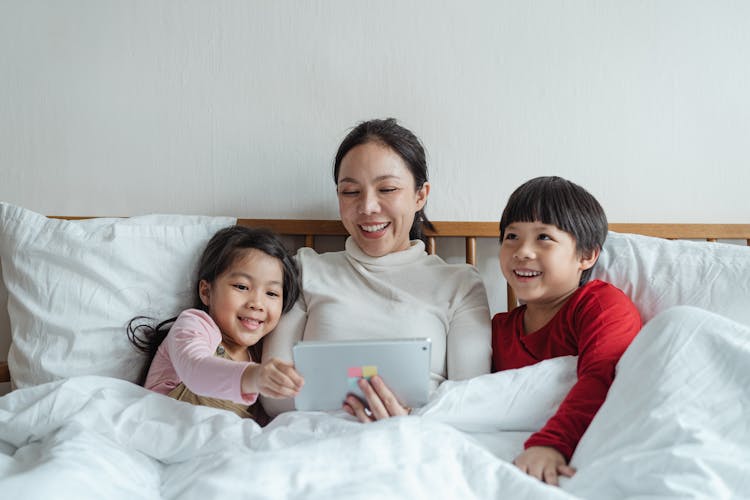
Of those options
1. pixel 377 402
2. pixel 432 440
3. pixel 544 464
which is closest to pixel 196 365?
pixel 377 402

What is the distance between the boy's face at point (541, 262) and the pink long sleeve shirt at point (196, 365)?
492 mm

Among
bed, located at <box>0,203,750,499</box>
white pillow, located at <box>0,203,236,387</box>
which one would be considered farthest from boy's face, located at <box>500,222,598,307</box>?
white pillow, located at <box>0,203,236,387</box>

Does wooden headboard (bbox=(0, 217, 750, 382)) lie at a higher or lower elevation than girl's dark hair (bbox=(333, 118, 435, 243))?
lower

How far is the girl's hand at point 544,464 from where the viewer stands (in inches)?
27.6

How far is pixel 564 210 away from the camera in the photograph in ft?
3.29

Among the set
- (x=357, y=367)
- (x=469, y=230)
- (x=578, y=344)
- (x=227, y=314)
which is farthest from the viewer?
(x=469, y=230)

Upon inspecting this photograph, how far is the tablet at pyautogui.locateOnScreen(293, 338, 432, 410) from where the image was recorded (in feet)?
2.54

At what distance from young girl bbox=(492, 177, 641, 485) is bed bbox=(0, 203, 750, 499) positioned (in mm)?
71

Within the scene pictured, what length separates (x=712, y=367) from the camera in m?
0.71

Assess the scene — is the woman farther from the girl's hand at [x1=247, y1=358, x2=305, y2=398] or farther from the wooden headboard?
the girl's hand at [x1=247, y1=358, x2=305, y2=398]

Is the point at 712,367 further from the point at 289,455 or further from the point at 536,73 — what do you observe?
the point at 536,73

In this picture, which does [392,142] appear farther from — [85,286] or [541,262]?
[85,286]

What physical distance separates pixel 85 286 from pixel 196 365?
36 centimetres

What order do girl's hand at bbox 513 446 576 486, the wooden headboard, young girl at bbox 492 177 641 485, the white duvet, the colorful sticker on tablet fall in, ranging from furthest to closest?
the wooden headboard → young girl at bbox 492 177 641 485 → the colorful sticker on tablet → girl's hand at bbox 513 446 576 486 → the white duvet
